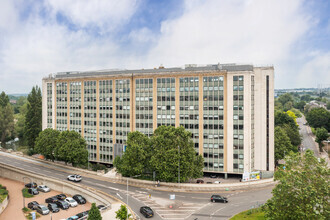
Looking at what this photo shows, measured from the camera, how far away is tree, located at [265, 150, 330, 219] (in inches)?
1326

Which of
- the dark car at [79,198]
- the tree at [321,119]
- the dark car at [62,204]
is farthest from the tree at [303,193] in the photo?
the tree at [321,119]

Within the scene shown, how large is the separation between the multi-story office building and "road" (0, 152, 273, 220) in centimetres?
1566

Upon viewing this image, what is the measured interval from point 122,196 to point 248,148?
4209 cm

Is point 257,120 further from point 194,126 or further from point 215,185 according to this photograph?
point 215,185

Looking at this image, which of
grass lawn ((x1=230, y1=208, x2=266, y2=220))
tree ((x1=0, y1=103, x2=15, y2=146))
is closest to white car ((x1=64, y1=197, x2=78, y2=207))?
grass lawn ((x1=230, y1=208, x2=266, y2=220))

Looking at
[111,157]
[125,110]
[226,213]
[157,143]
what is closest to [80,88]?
[125,110]

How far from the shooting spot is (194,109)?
269 ft

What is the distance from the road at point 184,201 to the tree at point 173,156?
5.85 m

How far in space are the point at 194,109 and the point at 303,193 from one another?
50066 millimetres

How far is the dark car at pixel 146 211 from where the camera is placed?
4875 cm

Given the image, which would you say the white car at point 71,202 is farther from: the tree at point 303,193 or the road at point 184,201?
the tree at point 303,193

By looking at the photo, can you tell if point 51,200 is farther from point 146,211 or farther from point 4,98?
point 4,98

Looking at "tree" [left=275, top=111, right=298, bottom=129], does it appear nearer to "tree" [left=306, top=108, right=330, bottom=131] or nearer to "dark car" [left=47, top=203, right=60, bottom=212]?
"tree" [left=306, top=108, right=330, bottom=131]

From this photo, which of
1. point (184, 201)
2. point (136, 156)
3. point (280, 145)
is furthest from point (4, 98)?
point (280, 145)
